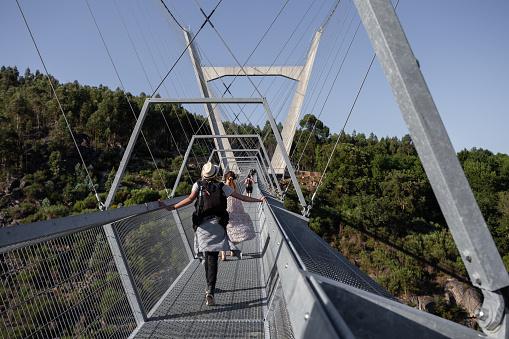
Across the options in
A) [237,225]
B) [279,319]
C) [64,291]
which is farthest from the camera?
[237,225]

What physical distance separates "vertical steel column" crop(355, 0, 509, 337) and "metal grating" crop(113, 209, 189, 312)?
2544 mm

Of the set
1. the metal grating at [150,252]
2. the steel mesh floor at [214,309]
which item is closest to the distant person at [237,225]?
the steel mesh floor at [214,309]

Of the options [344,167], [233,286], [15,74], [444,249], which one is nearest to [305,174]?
[344,167]

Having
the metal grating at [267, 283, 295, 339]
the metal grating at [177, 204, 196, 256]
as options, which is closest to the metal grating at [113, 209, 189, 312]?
the metal grating at [177, 204, 196, 256]

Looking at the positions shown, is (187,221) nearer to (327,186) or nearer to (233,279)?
(233,279)

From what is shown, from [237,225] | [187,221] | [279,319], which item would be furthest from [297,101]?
[279,319]

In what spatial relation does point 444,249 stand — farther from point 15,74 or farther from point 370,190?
point 15,74

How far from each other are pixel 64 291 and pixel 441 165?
7.00 feet

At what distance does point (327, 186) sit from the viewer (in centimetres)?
6562

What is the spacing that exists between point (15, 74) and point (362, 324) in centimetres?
10263

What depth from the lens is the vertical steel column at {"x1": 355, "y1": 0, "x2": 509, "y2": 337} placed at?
1538mm

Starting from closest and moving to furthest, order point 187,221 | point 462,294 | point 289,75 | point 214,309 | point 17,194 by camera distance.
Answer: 1. point 214,309
2. point 187,221
3. point 289,75
4. point 462,294
5. point 17,194

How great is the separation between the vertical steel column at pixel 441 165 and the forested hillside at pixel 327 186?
144 ft

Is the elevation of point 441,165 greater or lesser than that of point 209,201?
lesser
